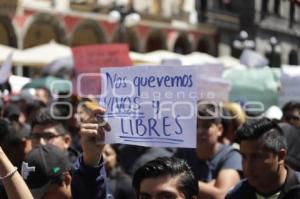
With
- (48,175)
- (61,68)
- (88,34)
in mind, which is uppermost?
(88,34)

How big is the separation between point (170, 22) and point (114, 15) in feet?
35.4

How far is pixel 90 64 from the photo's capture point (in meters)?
8.10

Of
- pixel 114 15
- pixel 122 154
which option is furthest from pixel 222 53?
pixel 122 154

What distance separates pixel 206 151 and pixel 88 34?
20.7m

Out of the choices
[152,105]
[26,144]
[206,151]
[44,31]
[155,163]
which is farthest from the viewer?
[44,31]

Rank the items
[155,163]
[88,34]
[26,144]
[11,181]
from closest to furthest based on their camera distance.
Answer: [11,181] → [155,163] → [26,144] → [88,34]

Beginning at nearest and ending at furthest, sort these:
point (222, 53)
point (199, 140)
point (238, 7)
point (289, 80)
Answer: point (199, 140)
point (289, 80)
point (222, 53)
point (238, 7)

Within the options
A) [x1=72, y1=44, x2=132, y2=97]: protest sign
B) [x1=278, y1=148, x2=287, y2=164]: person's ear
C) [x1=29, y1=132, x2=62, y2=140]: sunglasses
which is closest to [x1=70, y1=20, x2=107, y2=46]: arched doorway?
[x1=72, y1=44, x2=132, y2=97]: protest sign

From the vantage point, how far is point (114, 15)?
18.5m

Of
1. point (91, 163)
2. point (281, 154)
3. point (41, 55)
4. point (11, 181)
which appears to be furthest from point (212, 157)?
point (41, 55)

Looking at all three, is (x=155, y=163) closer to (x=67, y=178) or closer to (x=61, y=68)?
(x=67, y=178)

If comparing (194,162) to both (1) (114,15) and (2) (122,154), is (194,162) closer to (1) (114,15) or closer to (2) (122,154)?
(2) (122,154)

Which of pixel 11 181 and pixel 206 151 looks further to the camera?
pixel 206 151

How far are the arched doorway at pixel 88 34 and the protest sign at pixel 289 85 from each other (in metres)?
16.3
